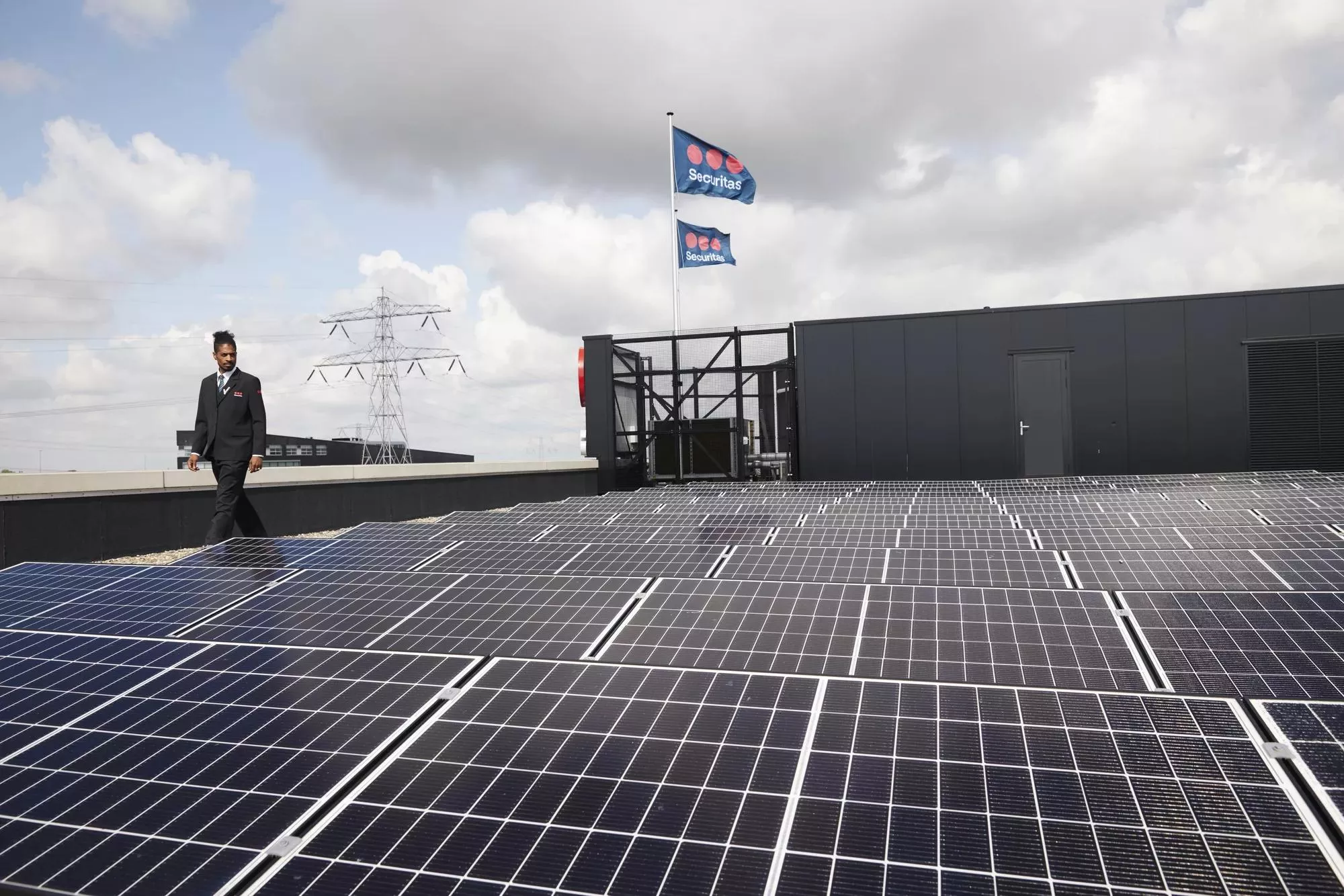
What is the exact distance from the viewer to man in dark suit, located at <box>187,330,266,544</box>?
9219 mm

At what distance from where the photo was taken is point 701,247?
2392 centimetres

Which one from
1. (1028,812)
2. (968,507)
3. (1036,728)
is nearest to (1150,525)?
(968,507)

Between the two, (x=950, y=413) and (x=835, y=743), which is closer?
(x=835, y=743)

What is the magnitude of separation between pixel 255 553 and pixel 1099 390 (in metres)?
17.2

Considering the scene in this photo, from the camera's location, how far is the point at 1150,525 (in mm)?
9062

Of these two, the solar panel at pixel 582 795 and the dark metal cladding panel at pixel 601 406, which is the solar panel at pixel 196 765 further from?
the dark metal cladding panel at pixel 601 406

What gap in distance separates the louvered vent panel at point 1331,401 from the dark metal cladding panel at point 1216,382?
1585mm

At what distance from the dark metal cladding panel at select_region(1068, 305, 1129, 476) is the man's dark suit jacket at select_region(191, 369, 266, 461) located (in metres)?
16.4

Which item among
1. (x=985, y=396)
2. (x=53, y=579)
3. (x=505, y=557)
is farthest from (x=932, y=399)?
(x=53, y=579)

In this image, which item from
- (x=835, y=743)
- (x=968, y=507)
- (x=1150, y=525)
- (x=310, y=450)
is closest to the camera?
(x=835, y=743)

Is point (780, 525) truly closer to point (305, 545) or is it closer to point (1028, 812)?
point (305, 545)

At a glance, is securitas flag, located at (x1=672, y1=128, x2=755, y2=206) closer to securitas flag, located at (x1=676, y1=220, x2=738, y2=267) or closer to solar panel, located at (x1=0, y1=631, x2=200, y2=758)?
securitas flag, located at (x1=676, y1=220, x2=738, y2=267)

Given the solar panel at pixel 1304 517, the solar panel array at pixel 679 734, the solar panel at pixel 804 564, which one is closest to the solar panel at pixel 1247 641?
the solar panel array at pixel 679 734

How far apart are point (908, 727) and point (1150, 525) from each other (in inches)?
290
